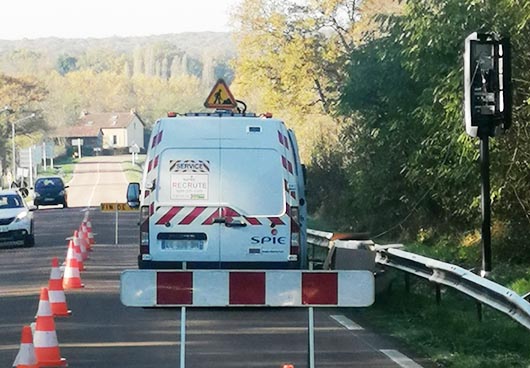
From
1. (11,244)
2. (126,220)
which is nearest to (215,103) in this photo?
(11,244)

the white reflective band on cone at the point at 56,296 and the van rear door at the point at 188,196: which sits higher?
the van rear door at the point at 188,196

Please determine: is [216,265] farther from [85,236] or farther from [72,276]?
[85,236]

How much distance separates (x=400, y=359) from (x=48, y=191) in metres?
56.2

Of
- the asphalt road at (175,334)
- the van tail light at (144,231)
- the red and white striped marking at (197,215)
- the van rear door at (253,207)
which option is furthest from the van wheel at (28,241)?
the van rear door at (253,207)

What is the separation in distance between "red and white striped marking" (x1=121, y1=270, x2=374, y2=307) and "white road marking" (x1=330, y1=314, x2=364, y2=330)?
565 cm

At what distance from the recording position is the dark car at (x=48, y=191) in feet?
217

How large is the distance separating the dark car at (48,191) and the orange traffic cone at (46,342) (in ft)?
181

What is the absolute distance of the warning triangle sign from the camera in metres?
23.9

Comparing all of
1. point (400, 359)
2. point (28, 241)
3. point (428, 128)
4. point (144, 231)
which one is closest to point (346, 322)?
point (144, 231)

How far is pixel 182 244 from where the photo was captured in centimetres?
1599

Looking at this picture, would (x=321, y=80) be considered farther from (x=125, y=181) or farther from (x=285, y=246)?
(x=125, y=181)

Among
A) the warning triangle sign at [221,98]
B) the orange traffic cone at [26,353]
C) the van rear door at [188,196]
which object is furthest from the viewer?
the warning triangle sign at [221,98]

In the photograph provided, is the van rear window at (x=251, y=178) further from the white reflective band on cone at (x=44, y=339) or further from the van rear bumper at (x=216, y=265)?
the white reflective band on cone at (x=44, y=339)

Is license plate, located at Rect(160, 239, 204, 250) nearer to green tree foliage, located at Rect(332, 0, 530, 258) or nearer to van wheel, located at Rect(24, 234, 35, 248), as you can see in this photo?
green tree foliage, located at Rect(332, 0, 530, 258)
